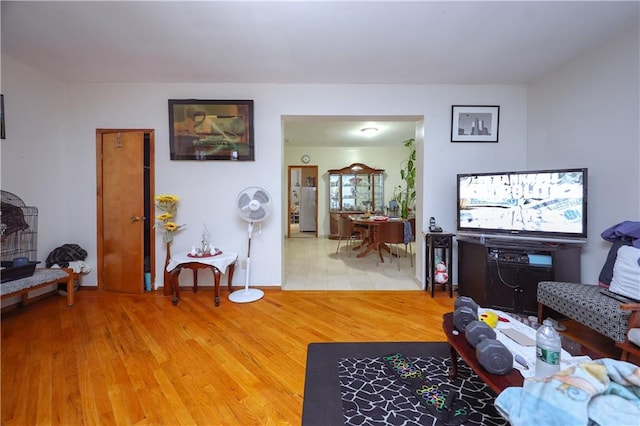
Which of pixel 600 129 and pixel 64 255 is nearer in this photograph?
pixel 600 129

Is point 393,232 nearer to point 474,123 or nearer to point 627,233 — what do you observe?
point 474,123

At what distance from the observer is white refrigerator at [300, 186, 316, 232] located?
297 inches

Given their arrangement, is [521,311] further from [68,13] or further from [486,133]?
[68,13]

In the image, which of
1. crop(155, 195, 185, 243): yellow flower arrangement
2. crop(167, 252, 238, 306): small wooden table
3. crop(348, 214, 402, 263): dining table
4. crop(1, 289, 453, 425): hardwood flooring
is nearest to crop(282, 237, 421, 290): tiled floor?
crop(348, 214, 402, 263): dining table

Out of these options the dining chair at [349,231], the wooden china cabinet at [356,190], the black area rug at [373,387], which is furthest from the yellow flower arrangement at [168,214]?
the wooden china cabinet at [356,190]

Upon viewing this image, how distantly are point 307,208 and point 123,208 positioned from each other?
16.2 feet

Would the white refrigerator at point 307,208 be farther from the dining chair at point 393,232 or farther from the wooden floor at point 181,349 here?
the wooden floor at point 181,349

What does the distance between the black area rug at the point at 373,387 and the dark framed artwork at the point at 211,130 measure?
2245 mm

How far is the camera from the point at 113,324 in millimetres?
2393

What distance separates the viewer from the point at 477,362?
1.24 metres

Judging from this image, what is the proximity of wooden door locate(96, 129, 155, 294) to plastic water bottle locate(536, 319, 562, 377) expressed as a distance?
351 centimetres

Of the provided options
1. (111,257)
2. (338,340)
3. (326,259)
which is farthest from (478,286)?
(111,257)

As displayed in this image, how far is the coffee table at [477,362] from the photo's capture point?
1101 millimetres

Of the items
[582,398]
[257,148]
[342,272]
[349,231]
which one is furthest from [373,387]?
[349,231]
